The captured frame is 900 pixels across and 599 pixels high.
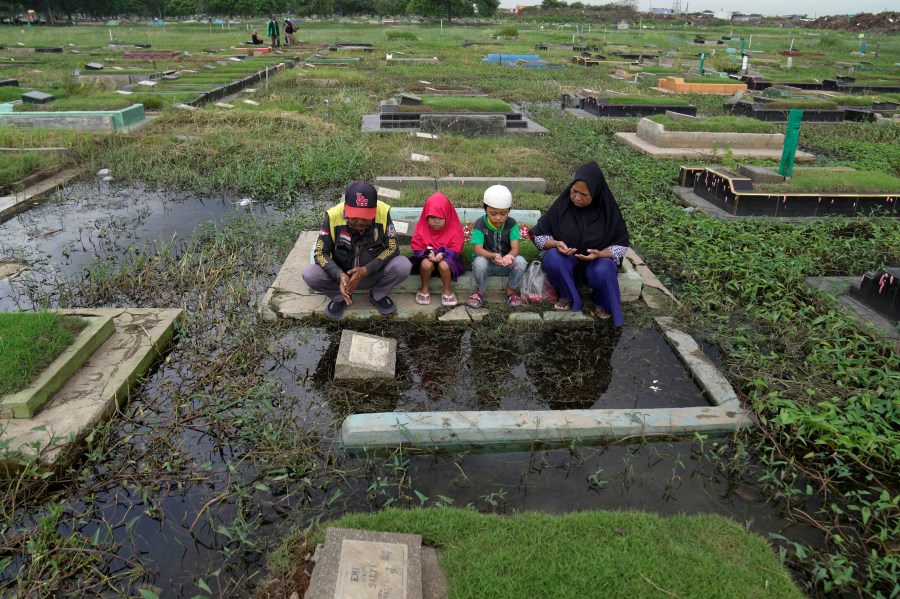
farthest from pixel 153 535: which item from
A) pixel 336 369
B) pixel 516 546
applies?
pixel 516 546

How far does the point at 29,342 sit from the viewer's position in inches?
141

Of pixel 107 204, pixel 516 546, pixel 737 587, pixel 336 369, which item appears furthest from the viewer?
pixel 107 204

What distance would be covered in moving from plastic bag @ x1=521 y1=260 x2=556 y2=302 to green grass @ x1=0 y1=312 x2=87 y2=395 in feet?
11.1

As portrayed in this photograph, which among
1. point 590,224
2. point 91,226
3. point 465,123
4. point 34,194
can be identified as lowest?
point 91,226

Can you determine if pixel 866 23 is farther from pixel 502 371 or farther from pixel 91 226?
pixel 91 226

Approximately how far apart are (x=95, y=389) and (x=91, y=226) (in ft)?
12.6

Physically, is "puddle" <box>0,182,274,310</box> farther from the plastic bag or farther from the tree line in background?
the tree line in background

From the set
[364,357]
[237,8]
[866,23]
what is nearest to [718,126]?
[364,357]

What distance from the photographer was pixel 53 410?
336 cm

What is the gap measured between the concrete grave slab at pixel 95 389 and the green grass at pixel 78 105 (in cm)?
832

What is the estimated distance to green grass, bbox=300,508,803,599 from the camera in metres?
2.34

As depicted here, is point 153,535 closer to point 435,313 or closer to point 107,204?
point 435,313

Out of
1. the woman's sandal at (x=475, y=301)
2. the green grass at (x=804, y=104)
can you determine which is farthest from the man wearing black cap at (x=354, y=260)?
the green grass at (x=804, y=104)

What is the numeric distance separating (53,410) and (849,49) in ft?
153
